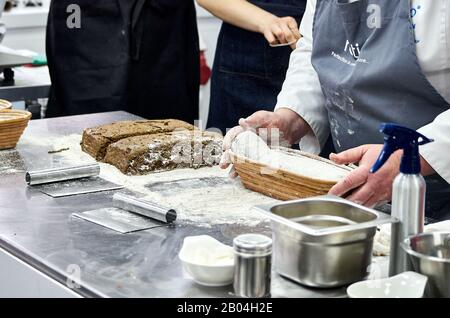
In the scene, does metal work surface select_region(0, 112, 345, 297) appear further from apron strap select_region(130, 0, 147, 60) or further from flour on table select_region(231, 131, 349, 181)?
apron strap select_region(130, 0, 147, 60)

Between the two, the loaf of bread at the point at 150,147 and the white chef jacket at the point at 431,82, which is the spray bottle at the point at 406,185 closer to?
the white chef jacket at the point at 431,82

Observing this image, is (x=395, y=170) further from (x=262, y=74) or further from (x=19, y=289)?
(x=262, y=74)

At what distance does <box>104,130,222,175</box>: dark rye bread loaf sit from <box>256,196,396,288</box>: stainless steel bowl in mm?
742

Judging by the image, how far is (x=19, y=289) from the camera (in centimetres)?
169

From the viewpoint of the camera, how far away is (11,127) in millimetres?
2449

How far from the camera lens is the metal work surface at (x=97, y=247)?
4.91 feet

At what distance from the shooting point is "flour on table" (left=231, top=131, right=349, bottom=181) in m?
1.97

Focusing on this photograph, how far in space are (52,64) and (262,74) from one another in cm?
94

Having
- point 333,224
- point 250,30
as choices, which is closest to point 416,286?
point 333,224

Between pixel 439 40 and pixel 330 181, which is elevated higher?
pixel 439 40

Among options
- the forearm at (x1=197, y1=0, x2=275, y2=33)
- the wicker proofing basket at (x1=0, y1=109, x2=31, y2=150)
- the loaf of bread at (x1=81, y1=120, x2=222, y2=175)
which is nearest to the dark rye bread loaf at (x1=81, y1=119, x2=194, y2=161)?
the loaf of bread at (x1=81, y1=120, x2=222, y2=175)

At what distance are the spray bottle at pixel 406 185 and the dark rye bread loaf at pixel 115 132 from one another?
1.02 m

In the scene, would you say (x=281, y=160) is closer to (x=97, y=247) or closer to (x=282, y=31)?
(x=97, y=247)

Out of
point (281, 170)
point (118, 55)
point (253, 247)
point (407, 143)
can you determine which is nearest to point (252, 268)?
point (253, 247)
